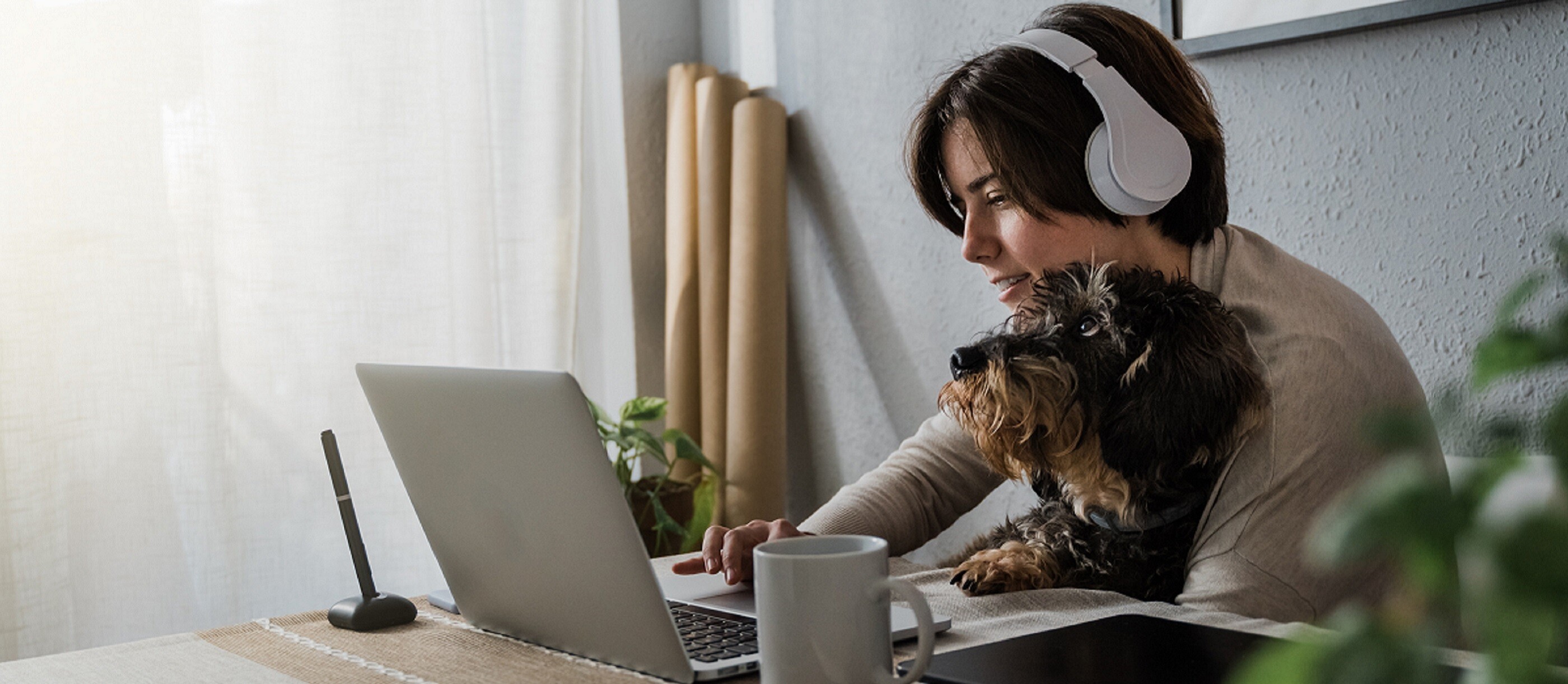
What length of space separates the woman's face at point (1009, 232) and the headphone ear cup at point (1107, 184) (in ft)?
0.20

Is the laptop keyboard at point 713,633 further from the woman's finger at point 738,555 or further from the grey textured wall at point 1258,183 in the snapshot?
the grey textured wall at point 1258,183

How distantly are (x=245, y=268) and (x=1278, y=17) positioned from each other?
1.82 meters

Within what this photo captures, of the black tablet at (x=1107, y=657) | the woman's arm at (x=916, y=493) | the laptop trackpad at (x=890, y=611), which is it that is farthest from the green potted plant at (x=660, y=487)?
the black tablet at (x=1107, y=657)

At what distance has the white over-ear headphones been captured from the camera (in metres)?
1.25

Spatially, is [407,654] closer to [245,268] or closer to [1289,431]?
[1289,431]

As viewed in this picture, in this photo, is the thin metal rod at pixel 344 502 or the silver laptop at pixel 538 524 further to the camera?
the thin metal rod at pixel 344 502

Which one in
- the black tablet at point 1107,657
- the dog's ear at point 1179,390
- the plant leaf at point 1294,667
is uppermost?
the plant leaf at point 1294,667

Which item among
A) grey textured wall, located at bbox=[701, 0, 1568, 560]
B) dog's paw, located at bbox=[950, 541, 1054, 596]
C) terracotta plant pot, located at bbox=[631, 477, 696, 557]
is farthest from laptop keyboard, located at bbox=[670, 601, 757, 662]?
terracotta plant pot, located at bbox=[631, 477, 696, 557]

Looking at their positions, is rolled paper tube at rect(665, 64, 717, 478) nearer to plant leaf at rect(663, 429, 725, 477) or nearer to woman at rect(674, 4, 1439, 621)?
plant leaf at rect(663, 429, 725, 477)

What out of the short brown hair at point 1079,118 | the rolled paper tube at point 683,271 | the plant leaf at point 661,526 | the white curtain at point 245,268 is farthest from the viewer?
the rolled paper tube at point 683,271

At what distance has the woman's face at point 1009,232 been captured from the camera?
4.48ft

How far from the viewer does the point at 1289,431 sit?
3.71ft

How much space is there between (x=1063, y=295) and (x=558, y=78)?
164cm

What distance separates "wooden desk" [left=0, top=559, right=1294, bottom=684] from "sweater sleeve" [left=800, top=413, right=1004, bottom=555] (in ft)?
1.17
